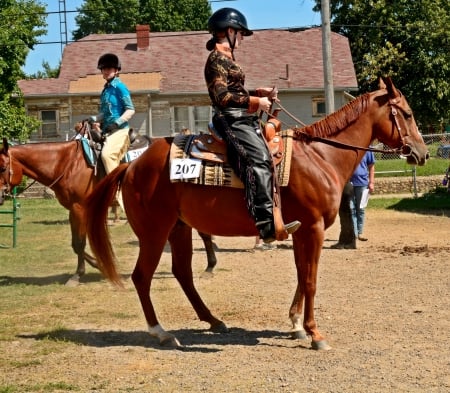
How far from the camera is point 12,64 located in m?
30.0

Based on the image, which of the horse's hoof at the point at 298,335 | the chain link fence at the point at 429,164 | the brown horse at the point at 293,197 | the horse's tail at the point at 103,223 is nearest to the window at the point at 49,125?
the chain link fence at the point at 429,164

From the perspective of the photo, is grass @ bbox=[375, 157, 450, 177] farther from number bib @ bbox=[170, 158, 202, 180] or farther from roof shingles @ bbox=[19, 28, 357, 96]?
number bib @ bbox=[170, 158, 202, 180]

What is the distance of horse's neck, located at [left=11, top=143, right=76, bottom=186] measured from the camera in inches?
395

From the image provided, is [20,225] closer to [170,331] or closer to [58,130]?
[170,331]

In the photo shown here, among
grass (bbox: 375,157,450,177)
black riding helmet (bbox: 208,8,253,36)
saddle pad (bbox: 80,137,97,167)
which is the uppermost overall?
black riding helmet (bbox: 208,8,253,36)

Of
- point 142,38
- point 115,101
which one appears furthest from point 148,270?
point 142,38

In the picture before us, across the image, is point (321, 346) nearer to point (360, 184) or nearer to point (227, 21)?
point (227, 21)

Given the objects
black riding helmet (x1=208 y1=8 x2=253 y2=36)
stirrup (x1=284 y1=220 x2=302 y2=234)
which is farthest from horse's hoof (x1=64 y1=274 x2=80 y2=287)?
black riding helmet (x1=208 y1=8 x2=253 y2=36)

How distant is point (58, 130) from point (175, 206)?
95.0 feet

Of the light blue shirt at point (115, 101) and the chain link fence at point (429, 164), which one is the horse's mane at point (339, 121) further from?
the chain link fence at point (429, 164)

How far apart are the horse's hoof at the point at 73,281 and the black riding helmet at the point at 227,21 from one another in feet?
16.1

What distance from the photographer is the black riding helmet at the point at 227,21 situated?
6215 mm

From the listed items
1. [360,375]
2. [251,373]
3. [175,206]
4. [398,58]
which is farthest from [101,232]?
[398,58]

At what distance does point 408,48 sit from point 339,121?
38038mm
